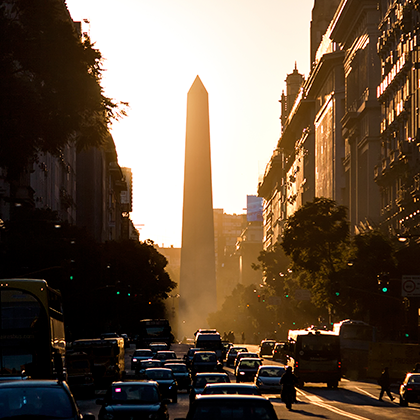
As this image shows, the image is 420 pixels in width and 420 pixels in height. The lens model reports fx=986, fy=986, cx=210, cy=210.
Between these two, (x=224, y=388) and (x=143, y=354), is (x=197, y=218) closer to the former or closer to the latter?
(x=143, y=354)

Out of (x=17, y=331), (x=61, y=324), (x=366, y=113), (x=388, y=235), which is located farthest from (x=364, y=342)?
(x=17, y=331)

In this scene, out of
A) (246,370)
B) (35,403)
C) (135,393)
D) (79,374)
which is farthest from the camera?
(246,370)

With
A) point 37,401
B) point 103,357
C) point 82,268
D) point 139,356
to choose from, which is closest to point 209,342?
point 82,268

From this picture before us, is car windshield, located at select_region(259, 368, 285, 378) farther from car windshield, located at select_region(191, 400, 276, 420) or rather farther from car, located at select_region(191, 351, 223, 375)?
car windshield, located at select_region(191, 400, 276, 420)

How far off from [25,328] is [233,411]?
45.2 feet

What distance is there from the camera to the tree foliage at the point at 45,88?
25.8 m

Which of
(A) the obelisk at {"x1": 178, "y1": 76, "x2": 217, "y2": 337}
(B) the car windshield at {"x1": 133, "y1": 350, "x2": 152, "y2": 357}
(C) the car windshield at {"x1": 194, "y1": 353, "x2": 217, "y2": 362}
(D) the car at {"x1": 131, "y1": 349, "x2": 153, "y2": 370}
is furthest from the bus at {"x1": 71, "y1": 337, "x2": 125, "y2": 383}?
(A) the obelisk at {"x1": 178, "y1": 76, "x2": 217, "y2": 337}

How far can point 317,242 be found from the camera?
2879 inches

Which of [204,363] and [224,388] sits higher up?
[224,388]

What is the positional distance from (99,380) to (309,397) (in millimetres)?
9570

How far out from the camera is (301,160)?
150750 mm

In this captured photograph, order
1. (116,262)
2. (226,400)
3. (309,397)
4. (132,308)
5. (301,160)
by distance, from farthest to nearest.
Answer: (301,160) < (132,308) < (116,262) < (309,397) < (226,400)

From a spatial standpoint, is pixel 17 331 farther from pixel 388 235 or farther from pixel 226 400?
pixel 388 235

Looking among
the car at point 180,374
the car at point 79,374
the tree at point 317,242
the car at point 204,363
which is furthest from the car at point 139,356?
the tree at point 317,242
